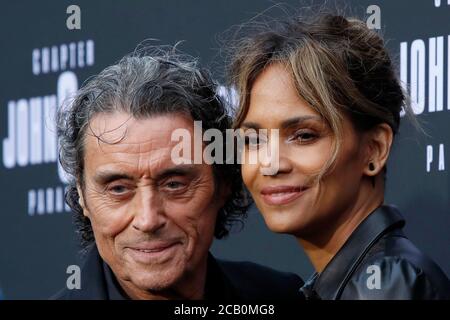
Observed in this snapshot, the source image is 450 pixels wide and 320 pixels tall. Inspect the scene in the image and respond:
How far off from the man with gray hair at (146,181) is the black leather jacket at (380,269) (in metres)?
0.34

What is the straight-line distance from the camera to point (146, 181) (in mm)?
2678

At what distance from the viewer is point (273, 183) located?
8.29ft

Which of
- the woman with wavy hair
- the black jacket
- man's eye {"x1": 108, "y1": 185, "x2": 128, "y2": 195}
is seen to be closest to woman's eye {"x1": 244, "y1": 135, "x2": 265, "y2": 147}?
the woman with wavy hair

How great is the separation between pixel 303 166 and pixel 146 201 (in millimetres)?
391

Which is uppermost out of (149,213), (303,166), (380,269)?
(303,166)

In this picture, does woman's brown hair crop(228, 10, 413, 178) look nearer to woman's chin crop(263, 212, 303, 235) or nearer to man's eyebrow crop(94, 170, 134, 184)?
woman's chin crop(263, 212, 303, 235)

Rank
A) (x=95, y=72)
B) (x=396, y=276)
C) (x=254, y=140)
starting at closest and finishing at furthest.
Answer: (x=396, y=276)
(x=254, y=140)
(x=95, y=72)

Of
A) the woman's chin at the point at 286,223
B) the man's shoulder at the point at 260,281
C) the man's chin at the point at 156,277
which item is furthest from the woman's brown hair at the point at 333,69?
the man's shoulder at the point at 260,281

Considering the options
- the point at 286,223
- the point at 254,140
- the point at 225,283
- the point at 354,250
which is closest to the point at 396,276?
the point at 354,250

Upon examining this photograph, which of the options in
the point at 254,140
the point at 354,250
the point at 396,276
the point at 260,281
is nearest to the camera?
the point at 396,276

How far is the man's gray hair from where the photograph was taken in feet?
8.96

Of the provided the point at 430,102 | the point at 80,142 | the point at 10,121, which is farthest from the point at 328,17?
the point at 10,121

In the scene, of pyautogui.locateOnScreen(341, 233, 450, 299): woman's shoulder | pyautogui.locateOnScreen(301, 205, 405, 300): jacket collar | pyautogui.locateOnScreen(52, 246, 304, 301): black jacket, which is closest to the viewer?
pyautogui.locateOnScreen(341, 233, 450, 299): woman's shoulder

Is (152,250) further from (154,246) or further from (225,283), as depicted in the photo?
(225,283)
